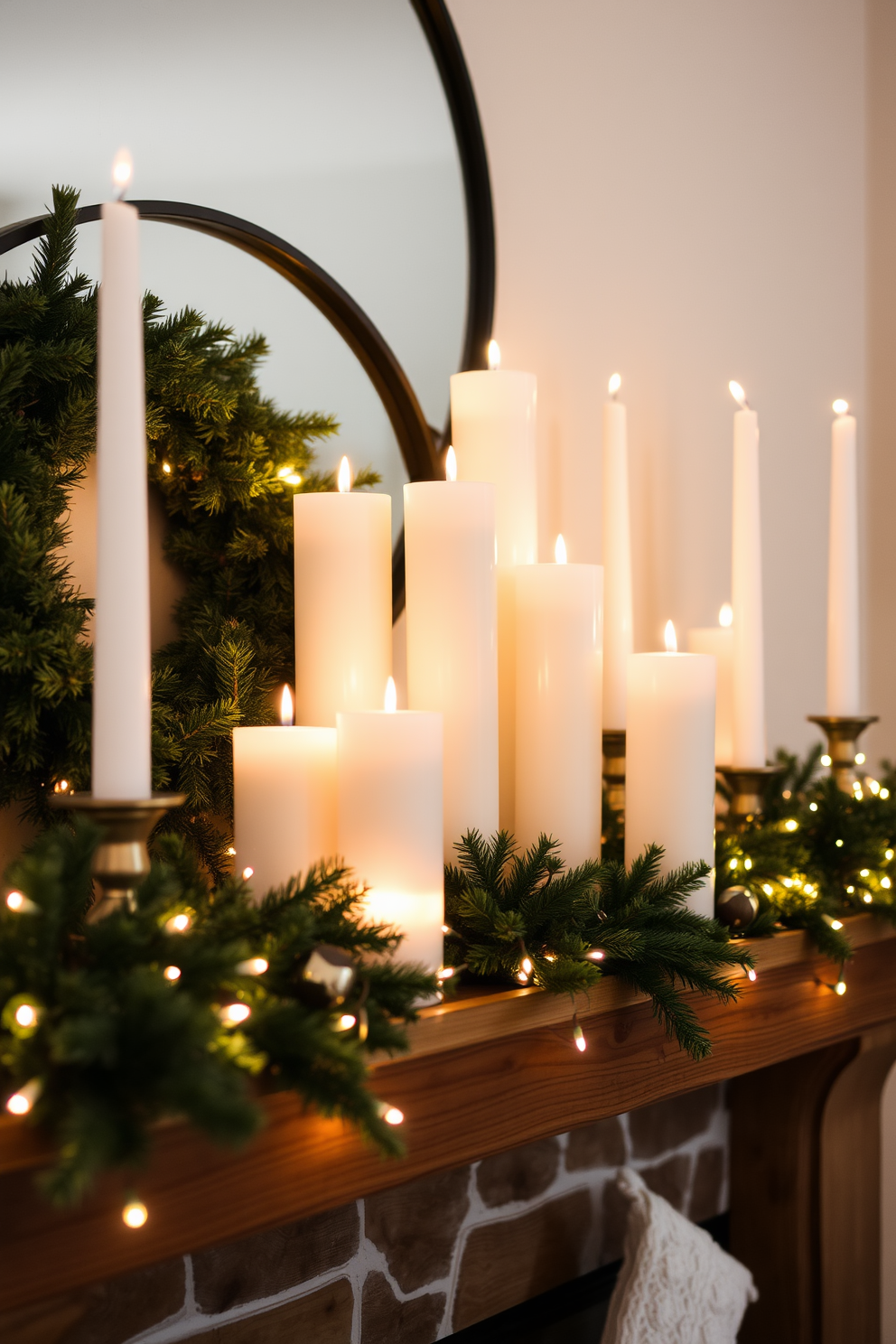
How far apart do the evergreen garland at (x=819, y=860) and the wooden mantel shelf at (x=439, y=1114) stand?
3 centimetres

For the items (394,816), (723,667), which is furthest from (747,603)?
(394,816)

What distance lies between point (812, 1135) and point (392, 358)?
0.98 metres

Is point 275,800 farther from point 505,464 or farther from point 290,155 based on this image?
point 290,155

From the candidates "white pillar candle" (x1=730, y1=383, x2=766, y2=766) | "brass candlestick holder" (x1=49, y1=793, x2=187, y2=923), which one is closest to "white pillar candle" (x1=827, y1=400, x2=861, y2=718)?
"white pillar candle" (x1=730, y1=383, x2=766, y2=766)

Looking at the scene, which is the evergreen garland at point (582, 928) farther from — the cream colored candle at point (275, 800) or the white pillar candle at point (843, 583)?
the white pillar candle at point (843, 583)

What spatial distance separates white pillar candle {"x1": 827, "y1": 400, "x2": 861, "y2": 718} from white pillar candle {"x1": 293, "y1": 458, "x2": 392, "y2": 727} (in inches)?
22.0

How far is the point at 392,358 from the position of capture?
92cm

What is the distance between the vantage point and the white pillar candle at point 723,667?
1.04 metres

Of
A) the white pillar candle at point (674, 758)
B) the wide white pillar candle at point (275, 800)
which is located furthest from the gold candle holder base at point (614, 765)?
the wide white pillar candle at point (275, 800)

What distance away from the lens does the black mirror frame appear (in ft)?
2.67

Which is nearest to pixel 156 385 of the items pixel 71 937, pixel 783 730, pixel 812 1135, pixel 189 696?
pixel 189 696

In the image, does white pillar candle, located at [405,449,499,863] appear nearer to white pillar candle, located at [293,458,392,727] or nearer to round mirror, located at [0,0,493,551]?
white pillar candle, located at [293,458,392,727]

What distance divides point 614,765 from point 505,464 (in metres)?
0.32

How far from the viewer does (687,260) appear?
1.25 meters
